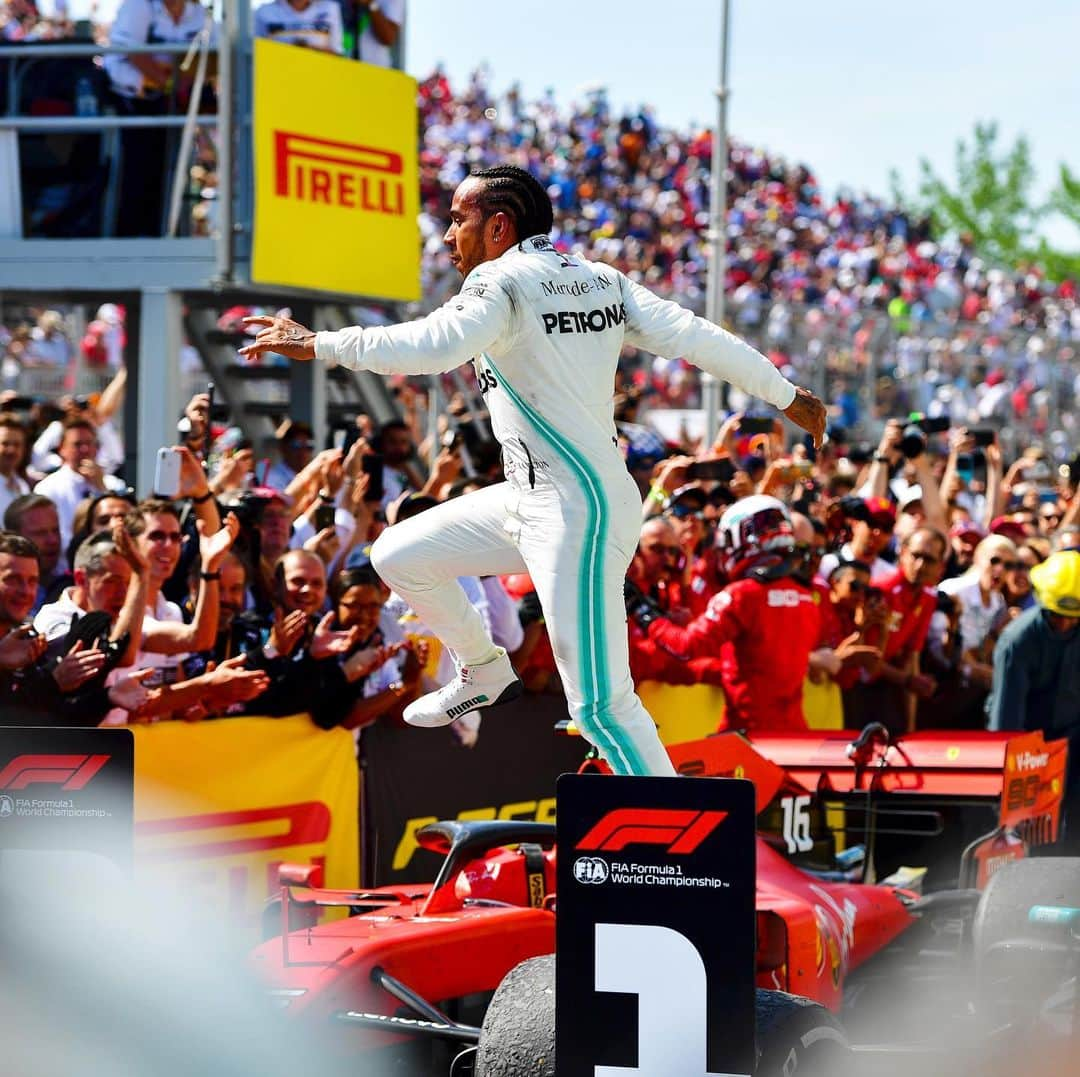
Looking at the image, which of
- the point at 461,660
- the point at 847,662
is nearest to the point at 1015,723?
the point at 847,662

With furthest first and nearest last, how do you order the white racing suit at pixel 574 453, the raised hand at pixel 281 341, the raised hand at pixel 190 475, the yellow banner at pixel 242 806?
the raised hand at pixel 190 475
the yellow banner at pixel 242 806
the white racing suit at pixel 574 453
the raised hand at pixel 281 341

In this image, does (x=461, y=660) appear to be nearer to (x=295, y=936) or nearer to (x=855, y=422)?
(x=295, y=936)

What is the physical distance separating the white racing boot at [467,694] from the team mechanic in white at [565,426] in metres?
0.42

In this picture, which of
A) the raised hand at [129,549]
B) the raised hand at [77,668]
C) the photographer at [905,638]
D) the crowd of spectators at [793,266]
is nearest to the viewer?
the raised hand at [77,668]

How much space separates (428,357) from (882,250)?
3425 cm

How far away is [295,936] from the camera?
4.88 meters

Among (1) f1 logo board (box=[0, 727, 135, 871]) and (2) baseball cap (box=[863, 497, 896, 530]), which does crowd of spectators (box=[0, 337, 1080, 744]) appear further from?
(1) f1 logo board (box=[0, 727, 135, 871])

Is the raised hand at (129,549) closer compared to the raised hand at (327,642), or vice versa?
the raised hand at (129,549)

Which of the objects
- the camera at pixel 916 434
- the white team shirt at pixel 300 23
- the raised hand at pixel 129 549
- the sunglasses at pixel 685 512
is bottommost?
the raised hand at pixel 129 549

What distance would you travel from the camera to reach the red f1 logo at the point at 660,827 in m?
3.61

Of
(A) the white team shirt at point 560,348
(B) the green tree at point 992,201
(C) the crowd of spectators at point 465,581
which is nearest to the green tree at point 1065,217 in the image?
(B) the green tree at point 992,201

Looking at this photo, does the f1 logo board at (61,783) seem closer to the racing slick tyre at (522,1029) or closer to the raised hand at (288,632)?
the racing slick tyre at (522,1029)

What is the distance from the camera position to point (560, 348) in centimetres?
465

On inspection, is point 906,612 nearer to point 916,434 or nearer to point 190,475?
point 916,434
